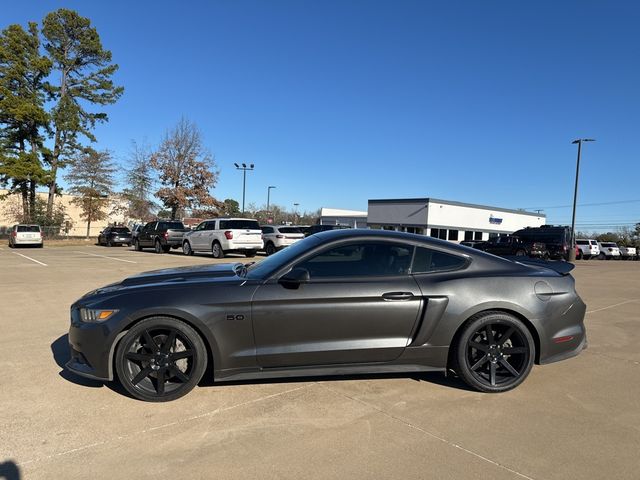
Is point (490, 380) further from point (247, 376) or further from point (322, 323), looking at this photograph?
point (247, 376)

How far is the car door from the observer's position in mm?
3652

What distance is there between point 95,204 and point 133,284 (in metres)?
39.9

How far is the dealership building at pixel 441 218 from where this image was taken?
5162 cm

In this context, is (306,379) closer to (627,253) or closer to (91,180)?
(91,180)

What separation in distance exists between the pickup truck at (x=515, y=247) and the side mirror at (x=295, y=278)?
2596 cm

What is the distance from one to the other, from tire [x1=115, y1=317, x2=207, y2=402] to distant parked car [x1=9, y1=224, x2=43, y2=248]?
3004 centimetres

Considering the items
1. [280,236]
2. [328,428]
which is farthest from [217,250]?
[328,428]

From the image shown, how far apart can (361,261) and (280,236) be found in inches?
677

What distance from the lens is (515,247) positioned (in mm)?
27906

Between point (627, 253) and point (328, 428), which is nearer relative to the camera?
point (328, 428)

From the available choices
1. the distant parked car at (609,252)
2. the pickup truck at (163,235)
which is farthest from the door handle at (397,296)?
→ the distant parked car at (609,252)

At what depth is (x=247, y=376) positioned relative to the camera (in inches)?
144

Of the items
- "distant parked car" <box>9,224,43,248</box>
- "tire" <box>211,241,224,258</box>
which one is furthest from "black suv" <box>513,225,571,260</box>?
"distant parked car" <box>9,224,43,248</box>

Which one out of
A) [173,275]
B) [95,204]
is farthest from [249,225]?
[95,204]
